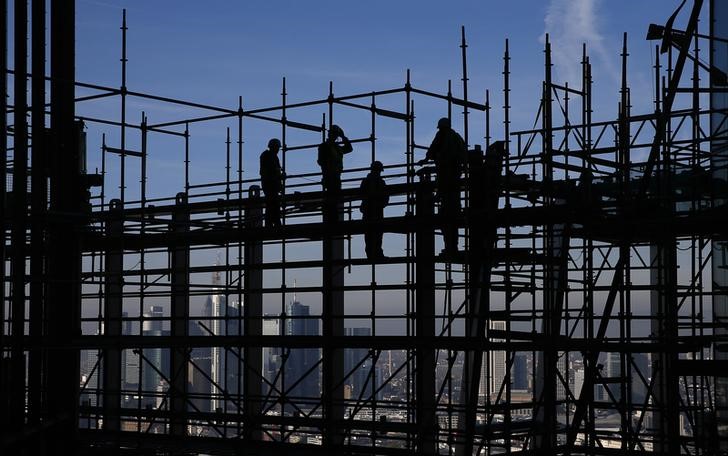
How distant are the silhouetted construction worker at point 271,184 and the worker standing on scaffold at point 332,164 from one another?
0.82 metres

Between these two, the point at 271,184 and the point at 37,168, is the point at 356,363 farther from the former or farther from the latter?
the point at 37,168

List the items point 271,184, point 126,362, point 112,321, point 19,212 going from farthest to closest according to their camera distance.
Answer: point 126,362, point 112,321, point 271,184, point 19,212

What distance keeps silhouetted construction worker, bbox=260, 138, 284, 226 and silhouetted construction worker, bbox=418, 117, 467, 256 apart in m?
3.09

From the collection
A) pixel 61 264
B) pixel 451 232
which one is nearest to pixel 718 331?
pixel 451 232

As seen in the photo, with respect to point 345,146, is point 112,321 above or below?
below

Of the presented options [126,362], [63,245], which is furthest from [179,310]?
[126,362]

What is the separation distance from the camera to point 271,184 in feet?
57.3

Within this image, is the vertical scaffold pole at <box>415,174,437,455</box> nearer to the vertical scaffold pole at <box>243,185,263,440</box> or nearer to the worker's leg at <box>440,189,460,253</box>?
the worker's leg at <box>440,189,460,253</box>

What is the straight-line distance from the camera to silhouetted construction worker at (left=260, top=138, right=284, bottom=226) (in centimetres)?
1734

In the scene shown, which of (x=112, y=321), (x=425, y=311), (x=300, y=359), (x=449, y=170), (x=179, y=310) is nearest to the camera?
(x=449, y=170)

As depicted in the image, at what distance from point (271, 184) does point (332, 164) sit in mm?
1094

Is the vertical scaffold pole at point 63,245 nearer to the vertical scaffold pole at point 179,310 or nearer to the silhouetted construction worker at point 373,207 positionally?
the silhouetted construction worker at point 373,207

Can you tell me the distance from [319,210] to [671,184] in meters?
5.88

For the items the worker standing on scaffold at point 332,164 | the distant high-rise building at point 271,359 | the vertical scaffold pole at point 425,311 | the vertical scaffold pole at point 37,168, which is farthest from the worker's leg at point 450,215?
the distant high-rise building at point 271,359
